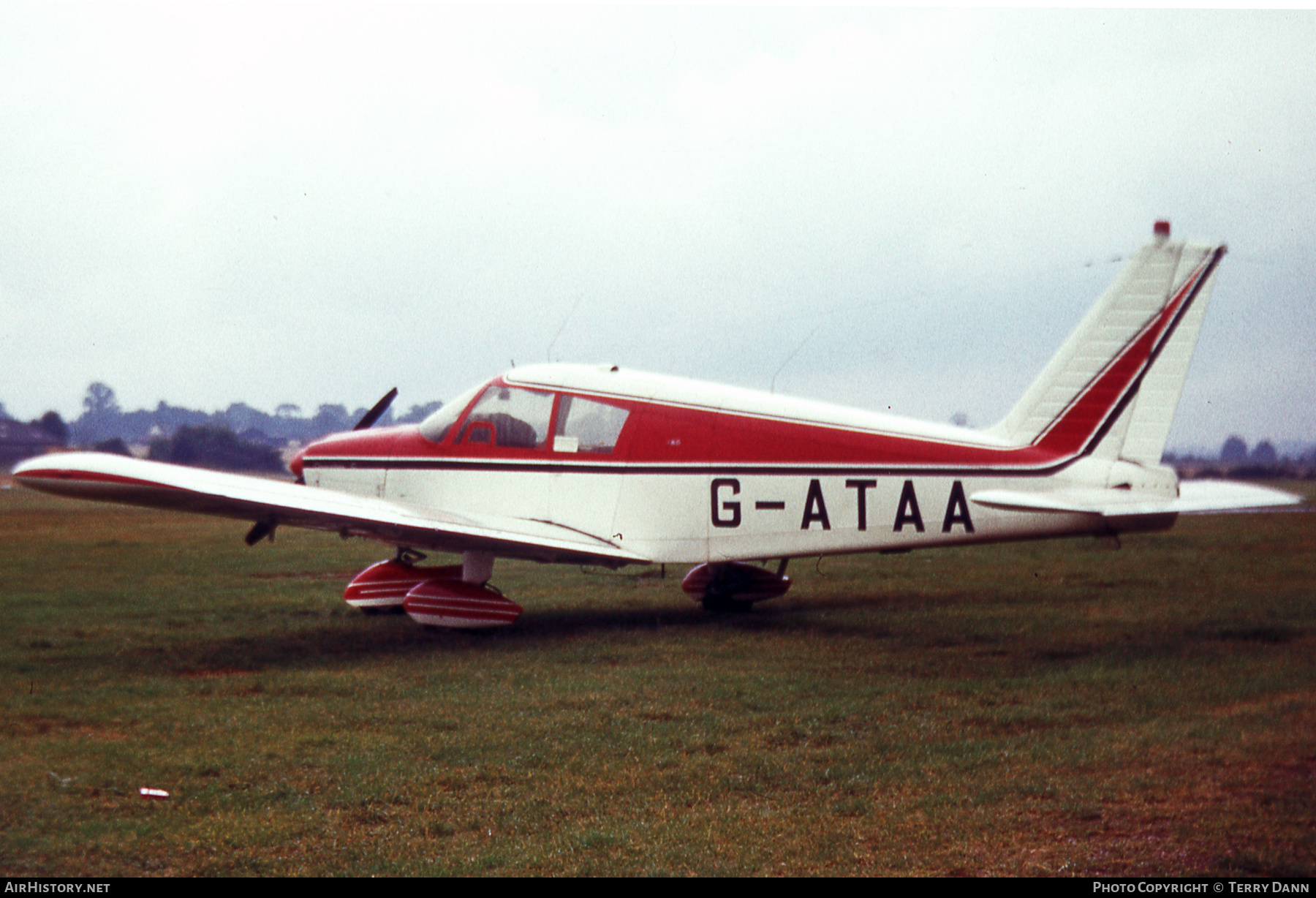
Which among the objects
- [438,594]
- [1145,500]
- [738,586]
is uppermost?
[1145,500]

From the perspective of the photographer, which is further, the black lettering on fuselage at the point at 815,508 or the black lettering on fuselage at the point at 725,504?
the black lettering on fuselage at the point at 725,504

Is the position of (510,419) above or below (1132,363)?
below

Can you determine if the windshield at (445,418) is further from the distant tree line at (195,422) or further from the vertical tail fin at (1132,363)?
the vertical tail fin at (1132,363)

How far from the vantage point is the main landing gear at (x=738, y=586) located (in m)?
10.5

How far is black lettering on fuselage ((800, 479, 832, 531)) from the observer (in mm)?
8875

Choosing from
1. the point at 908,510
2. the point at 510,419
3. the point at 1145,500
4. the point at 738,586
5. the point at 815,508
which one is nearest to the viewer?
the point at 1145,500

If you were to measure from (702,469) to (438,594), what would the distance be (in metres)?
2.58

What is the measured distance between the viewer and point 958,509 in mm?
8539

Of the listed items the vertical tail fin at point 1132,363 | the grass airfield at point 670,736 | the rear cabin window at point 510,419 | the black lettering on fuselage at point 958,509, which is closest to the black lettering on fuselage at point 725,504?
the grass airfield at point 670,736

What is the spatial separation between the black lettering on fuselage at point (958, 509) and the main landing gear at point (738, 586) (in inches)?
89.1

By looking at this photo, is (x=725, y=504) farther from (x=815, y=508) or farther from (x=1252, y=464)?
(x=1252, y=464)

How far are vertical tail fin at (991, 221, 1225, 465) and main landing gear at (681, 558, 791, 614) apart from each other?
3107mm

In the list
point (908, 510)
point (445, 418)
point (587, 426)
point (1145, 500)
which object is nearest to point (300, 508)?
point (445, 418)

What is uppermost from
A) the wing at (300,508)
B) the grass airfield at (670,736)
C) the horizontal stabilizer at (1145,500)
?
the horizontal stabilizer at (1145,500)
